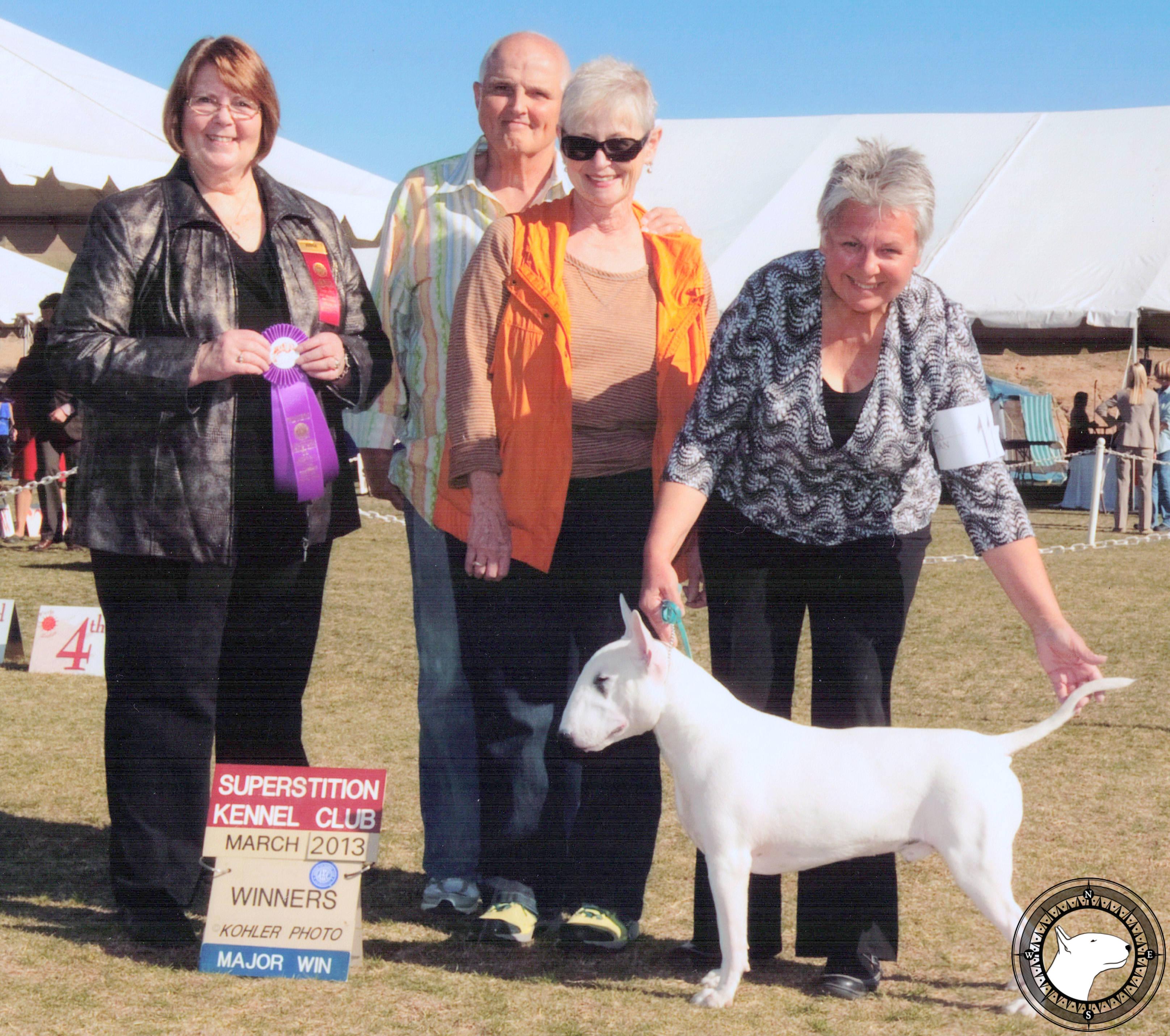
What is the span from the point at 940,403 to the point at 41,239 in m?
12.8

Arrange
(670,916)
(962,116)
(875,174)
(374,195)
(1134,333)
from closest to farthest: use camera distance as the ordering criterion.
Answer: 1. (875,174)
2. (670,916)
3. (374,195)
4. (1134,333)
5. (962,116)

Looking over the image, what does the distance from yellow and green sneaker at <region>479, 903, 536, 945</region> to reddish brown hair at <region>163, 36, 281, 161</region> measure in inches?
69.6

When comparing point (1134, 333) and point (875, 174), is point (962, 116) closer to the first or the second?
point (1134, 333)

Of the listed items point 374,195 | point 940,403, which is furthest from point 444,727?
point 374,195

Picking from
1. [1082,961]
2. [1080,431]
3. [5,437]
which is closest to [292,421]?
[1082,961]

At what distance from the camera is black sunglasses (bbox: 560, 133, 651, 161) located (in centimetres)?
275

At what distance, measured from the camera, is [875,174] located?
2348mm

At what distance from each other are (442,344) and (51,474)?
8813mm

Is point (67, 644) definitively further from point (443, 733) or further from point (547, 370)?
point (547, 370)

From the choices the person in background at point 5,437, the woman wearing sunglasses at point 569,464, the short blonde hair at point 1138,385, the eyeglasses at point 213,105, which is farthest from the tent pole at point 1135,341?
the eyeglasses at point 213,105

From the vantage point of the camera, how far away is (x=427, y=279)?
123 inches

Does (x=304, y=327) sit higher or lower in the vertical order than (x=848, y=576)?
higher

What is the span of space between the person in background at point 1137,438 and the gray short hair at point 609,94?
436 inches

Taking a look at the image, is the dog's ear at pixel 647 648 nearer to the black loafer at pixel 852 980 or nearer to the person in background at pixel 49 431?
the black loafer at pixel 852 980
